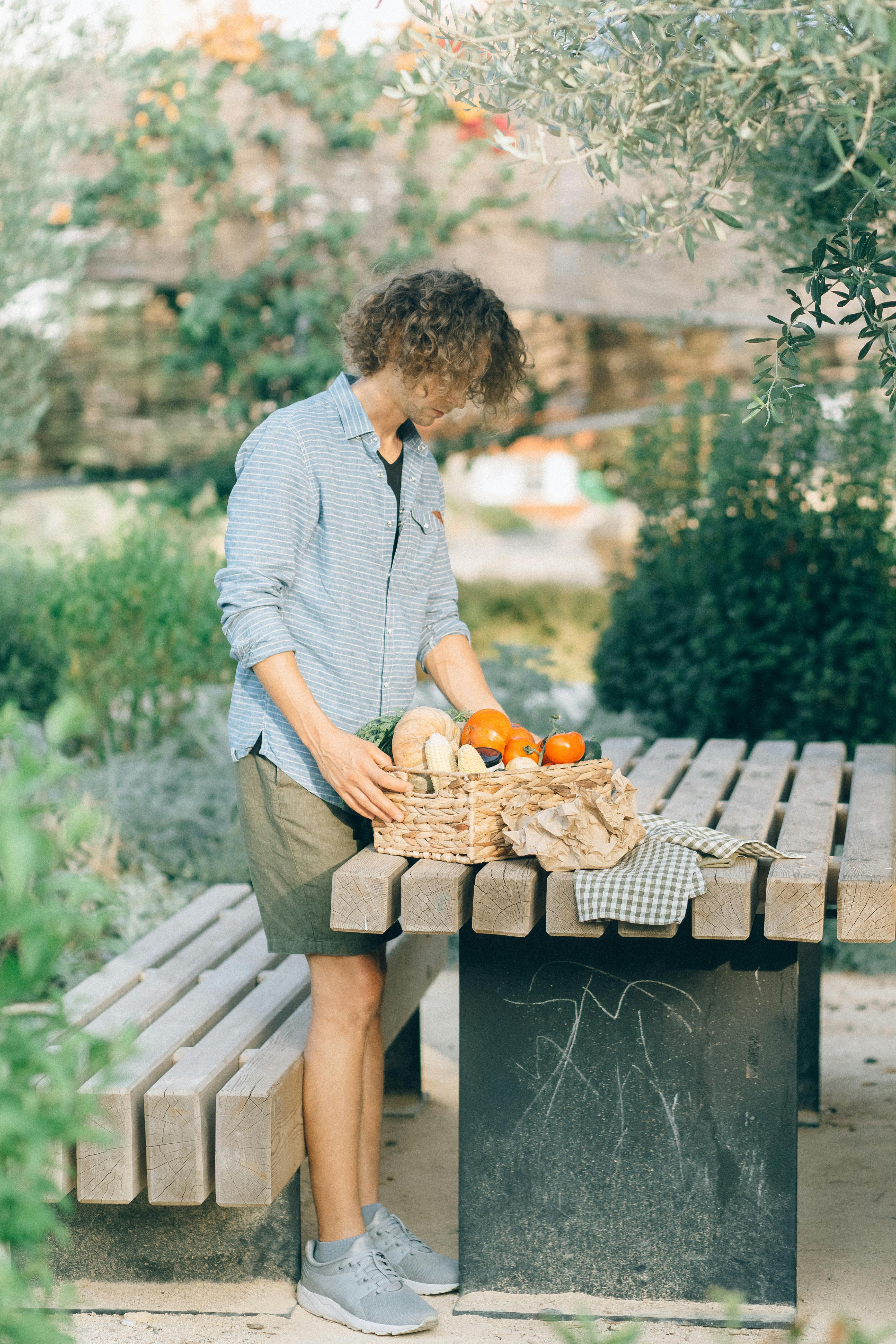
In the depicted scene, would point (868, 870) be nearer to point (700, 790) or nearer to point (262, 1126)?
point (700, 790)

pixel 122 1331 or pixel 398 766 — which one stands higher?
pixel 398 766

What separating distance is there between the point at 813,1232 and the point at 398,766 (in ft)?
4.77

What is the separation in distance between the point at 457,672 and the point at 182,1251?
1.30 m

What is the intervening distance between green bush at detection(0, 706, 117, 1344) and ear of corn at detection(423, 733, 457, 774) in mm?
1172

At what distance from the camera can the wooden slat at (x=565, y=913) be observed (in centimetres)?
231

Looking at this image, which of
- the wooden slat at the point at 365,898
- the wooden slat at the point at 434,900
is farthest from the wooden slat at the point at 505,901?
the wooden slat at the point at 365,898

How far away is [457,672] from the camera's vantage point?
2955mm

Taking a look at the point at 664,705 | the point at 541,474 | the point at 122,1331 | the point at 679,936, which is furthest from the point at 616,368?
the point at 541,474

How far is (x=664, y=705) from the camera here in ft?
19.2

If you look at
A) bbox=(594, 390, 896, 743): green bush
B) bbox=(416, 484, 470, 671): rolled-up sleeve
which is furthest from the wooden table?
bbox=(594, 390, 896, 743): green bush

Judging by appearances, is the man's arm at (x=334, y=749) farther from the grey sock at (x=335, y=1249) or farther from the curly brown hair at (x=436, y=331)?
the grey sock at (x=335, y=1249)

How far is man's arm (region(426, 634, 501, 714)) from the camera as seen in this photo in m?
2.95

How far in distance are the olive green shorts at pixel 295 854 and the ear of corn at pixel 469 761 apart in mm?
300

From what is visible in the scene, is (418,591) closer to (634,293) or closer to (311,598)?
(311,598)
